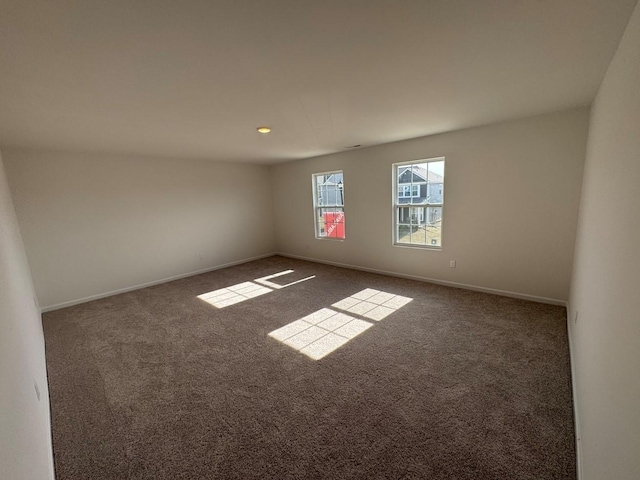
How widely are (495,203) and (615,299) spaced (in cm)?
268

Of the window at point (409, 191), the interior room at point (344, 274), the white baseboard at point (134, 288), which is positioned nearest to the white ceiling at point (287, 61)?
the interior room at point (344, 274)

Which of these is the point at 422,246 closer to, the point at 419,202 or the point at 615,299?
the point at 419,202

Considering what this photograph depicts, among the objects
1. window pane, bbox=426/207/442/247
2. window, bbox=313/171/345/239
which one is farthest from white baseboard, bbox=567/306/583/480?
window, bbox=313/171/345/239

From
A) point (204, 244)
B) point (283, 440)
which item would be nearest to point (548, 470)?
point (283, 440)

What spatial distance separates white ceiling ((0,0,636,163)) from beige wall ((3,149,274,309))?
40.6 inches

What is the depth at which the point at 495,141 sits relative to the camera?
132 inches

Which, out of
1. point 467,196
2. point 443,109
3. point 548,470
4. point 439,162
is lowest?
point 548,470

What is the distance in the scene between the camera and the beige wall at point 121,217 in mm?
3730

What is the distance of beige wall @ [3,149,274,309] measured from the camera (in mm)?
3730

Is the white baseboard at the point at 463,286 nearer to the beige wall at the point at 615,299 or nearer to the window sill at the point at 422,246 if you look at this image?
the window sill at the point at 422,246

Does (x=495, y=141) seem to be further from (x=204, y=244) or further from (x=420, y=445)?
(x=204, y=244)

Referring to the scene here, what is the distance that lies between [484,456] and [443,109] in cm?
Answer: 288

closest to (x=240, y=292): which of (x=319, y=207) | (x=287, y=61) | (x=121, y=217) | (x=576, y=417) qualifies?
(x=121, y=217)

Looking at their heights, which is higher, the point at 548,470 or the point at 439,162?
the point at 439,162
